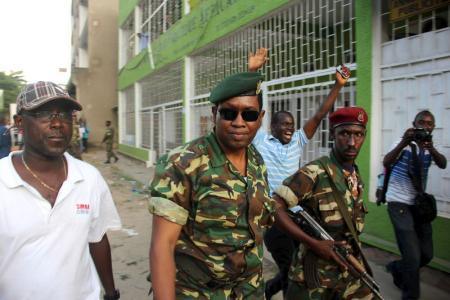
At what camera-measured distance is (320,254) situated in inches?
83.1

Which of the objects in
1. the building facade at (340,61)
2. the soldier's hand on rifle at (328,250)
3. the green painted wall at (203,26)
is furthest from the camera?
the green painted wall at (203,26)

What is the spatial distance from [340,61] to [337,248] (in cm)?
386

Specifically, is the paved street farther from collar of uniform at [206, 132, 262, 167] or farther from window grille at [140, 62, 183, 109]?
window grille at [140, 62, 183, 109]

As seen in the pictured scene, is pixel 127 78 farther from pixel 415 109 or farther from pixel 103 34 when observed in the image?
pixel 415 109

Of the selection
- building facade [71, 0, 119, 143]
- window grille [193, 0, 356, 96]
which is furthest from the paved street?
building facade [71, 0, 119, 143]

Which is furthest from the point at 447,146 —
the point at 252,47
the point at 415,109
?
the point at 252,47

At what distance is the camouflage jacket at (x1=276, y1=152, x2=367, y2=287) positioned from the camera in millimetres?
2154

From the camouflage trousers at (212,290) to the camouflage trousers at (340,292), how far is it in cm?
56

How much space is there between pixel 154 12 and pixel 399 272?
1244 cm

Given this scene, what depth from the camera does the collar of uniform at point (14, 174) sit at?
1647 millimetres

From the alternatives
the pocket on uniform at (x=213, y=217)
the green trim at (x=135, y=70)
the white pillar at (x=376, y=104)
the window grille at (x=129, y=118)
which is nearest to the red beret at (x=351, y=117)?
the pocket on uniform at (x=213, y=217)

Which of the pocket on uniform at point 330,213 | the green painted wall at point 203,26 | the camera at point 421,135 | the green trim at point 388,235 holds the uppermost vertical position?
the green painted wall at point 203,26

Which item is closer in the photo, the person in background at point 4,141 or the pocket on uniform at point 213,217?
the pocket on uniform at point 213,217

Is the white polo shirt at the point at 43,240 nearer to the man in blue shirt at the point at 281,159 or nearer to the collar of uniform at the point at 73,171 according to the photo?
the collar of uniform at the point at 73,171
